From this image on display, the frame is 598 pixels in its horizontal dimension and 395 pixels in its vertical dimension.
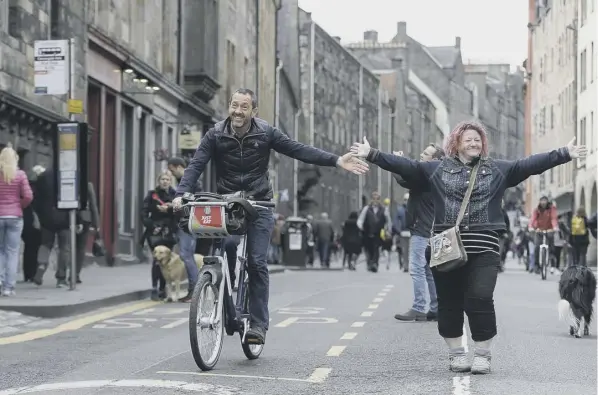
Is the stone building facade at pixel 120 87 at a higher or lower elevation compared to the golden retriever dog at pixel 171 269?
higher

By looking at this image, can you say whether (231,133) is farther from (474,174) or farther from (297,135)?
(297,135)

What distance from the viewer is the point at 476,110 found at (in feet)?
468

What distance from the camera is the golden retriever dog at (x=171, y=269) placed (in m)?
17.4

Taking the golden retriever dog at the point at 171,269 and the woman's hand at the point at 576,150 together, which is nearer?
the woman's hand at the point at 576,150

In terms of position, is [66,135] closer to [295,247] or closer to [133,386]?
[133,386]

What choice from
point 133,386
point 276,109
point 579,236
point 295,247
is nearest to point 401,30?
point 276,109

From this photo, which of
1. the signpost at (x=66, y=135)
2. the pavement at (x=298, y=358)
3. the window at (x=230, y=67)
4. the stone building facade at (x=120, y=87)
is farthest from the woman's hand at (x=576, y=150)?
the window at (x=230, y=67)

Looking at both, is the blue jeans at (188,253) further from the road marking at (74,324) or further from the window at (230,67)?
the window at (230,67)

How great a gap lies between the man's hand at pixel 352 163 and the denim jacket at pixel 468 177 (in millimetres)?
195

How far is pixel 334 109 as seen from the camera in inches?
3322

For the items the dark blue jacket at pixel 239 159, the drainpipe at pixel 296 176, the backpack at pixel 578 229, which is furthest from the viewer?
the drainpipe at pixel 296 176

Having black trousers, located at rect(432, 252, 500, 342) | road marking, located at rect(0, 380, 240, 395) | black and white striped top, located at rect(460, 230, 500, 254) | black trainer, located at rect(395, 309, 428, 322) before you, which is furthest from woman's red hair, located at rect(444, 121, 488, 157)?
black trainer, located at rect(395, 309, 428, 322)

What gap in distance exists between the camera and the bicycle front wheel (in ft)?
28.8

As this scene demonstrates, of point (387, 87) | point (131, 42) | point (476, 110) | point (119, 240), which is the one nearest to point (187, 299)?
point (119, 240)
